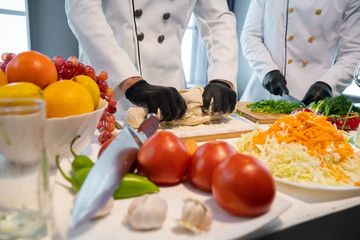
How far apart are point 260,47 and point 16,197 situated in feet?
7.93

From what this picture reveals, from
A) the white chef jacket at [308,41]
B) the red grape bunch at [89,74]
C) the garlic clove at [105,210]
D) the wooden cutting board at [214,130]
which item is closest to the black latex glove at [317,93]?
the white chef jacket at [308,41]

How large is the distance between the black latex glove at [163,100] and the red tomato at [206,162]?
0.58 m

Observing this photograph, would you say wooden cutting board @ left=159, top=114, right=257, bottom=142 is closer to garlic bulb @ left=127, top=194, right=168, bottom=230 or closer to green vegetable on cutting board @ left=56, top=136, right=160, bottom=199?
green vegetable on cutting board @ left=56, top=136, right=160, bottom=199

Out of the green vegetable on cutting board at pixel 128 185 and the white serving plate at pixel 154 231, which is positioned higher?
the green vegetable on cutting board at pixel 128 185

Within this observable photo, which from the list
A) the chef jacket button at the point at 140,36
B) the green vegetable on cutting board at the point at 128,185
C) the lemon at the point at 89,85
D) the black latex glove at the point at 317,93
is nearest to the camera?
the green vegetable on cutting board at the point at 128,185

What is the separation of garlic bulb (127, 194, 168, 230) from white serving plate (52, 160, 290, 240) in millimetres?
14

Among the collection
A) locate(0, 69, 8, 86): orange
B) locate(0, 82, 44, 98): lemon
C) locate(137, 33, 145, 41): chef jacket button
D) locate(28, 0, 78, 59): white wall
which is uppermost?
locate(28, 0, 78, 59): white wall

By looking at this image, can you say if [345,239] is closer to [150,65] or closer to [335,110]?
[335,110]

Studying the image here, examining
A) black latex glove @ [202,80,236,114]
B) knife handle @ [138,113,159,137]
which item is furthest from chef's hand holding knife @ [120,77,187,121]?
knife handle @ [138,113,159,137]

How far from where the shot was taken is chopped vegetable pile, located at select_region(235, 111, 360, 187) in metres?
0.78

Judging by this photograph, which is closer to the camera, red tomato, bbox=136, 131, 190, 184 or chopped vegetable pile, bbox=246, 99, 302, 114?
red tomato, bbox=136, 131, 190, 184

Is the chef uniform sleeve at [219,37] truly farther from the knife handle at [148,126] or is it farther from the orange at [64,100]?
the orange at [64,100]

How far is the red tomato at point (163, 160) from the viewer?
25.0 inches

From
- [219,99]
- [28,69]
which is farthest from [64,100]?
[219,99]
